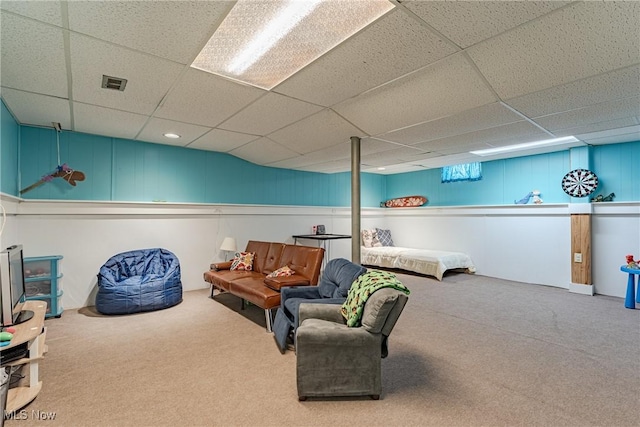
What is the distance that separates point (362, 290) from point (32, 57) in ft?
9.64

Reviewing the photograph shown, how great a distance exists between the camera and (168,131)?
4.06 meters

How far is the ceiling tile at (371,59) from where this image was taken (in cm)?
190

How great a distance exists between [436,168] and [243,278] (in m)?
5.24

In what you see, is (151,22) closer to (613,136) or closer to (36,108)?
(36,108)

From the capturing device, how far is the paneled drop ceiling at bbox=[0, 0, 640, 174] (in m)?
1.75

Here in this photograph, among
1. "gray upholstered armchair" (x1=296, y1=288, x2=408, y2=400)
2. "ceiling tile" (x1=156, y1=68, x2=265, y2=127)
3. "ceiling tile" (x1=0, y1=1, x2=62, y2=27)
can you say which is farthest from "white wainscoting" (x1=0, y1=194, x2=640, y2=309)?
"gray upholstered armchair" (x1=296, y1=288, x2=408, y2=400)

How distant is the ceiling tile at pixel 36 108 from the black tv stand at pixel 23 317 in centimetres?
198

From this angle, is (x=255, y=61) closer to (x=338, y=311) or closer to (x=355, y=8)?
(x=355, y=8)

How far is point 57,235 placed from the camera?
3996 mm

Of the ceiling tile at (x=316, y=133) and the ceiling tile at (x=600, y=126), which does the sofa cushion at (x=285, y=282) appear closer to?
the ceiling tile at (x=316, y=133)

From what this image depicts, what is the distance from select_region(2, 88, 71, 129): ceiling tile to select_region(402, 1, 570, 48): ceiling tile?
342 centimetres

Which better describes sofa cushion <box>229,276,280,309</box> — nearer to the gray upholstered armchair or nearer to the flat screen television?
the gray upholstered armchair

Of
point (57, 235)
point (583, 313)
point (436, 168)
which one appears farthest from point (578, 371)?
point (57, 235)

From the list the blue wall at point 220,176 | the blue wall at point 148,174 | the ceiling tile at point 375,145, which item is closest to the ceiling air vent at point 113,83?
the blue wall at point 220,176
